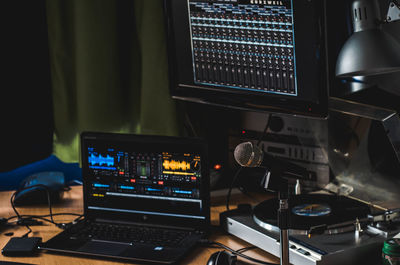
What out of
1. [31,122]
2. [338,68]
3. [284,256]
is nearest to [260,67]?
[338,68]

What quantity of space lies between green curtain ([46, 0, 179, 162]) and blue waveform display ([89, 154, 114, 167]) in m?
0.34

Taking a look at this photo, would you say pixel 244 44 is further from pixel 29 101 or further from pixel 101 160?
pixel 29 101

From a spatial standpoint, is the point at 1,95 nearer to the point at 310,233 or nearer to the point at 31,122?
the point at 31,122

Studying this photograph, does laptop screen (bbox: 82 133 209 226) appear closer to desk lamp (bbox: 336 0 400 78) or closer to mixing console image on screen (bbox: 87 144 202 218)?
mixing console image on screen (bbox: 87 144 202 218)

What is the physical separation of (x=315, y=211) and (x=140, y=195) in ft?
1.51

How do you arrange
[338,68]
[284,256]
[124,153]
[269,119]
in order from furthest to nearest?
[269,119] < [124,153] < [338,68] < [284,256]

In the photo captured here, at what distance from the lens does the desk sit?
1324mm

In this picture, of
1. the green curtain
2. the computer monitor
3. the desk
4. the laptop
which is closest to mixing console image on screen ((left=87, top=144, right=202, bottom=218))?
the laptop

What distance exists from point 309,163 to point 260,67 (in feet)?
1.13

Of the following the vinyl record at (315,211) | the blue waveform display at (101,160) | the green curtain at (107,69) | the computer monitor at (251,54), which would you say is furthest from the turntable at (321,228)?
the green curtain at (107,69)

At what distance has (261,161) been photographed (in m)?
1.12

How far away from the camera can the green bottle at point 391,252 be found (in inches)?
43.9

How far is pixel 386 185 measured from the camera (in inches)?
54.2

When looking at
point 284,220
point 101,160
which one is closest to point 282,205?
point 284,220
